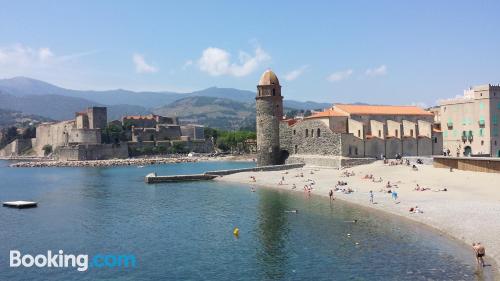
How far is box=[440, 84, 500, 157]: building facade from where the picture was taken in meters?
51.3

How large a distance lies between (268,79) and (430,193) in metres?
26.5

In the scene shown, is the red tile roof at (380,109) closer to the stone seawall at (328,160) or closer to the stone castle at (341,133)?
the stone castle at (341,133)

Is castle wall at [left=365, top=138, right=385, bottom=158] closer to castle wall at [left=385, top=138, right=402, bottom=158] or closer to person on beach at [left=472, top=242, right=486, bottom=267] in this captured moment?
castle wall at [left=385, top=138, right=402, bottom=158]

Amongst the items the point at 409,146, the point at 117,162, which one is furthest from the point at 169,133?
the point at 409,146

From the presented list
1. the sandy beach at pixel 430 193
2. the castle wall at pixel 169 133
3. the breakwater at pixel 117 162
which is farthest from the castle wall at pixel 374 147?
the castle wall at pixel 169 133

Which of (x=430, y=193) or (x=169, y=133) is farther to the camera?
(x=169, y=133)

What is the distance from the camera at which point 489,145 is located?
51.6 m

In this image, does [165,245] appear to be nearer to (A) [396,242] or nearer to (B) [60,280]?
(B) [60,280]

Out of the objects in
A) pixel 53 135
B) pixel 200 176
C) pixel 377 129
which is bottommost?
pixel 200 176

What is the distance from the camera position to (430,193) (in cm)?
3462

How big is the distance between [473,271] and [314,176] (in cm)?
2965

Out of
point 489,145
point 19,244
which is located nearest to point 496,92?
point 489,145

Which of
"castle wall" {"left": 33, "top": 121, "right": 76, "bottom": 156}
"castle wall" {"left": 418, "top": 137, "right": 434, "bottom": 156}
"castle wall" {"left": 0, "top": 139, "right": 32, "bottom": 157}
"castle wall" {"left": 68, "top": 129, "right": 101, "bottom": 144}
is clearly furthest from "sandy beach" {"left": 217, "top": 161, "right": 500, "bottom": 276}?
"castle wall" {"left": 0, "top": 139, "right": 32, "bottom": 157}

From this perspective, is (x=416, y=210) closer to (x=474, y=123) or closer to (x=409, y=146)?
(x=409, y=146)
